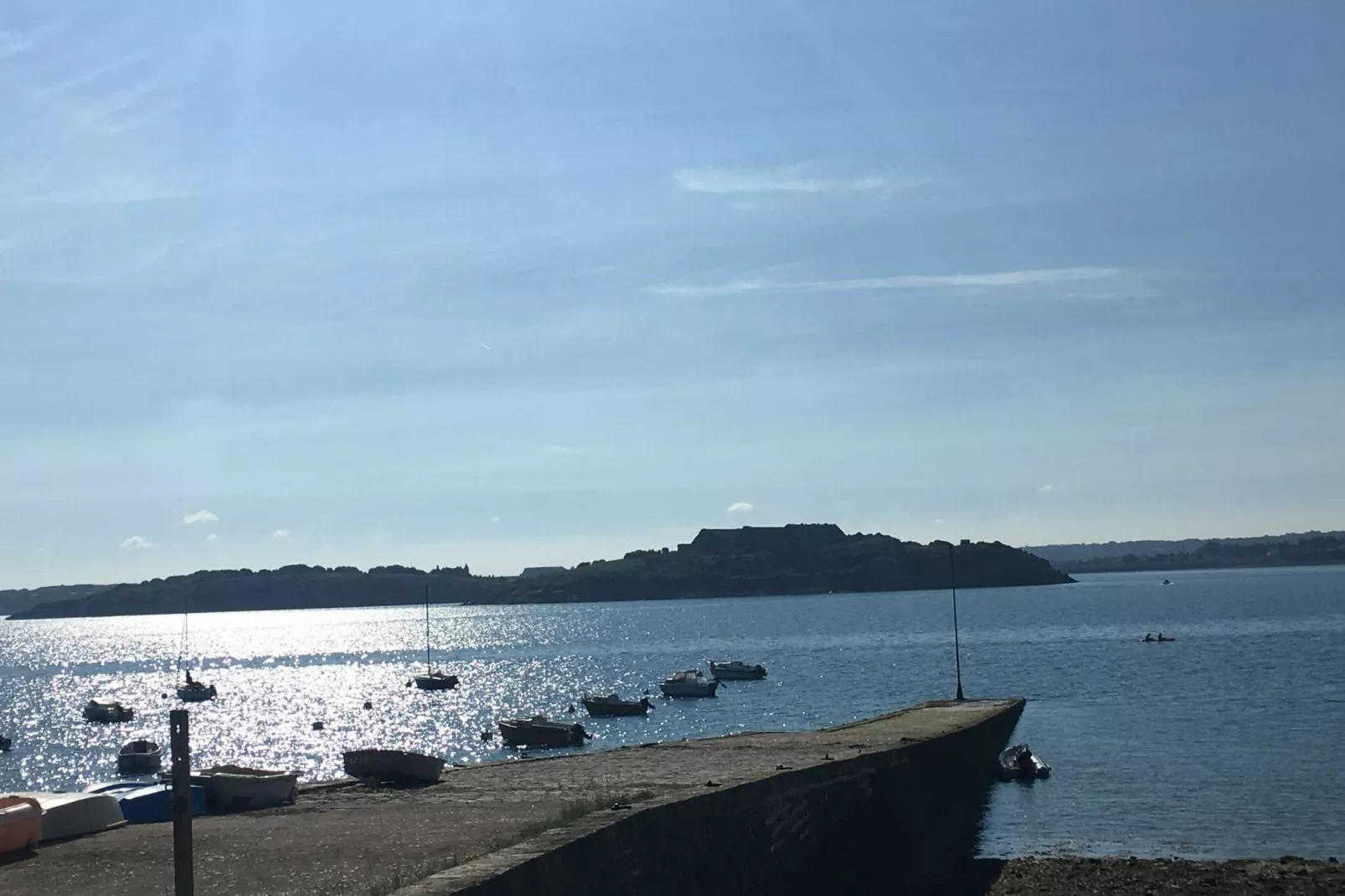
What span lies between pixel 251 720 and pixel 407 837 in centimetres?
8581

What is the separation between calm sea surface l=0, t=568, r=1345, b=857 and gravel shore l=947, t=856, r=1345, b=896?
255cm

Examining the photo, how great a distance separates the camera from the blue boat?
2062cm

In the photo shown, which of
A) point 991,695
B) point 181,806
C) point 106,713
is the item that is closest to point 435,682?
point 106,713

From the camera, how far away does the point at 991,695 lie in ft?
244

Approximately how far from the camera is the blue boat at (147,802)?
2062 centimetres

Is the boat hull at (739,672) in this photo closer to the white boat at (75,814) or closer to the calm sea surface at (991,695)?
the calm sea surface at (991,695)

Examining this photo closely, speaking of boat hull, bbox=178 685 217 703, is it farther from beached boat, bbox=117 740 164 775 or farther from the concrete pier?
the concrete pier

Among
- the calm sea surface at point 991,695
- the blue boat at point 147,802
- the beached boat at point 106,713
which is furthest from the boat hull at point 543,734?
the beached boat at point 106,713

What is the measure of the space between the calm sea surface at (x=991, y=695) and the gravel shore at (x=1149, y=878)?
2.55m

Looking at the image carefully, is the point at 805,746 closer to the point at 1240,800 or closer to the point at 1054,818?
the point at 1054,818

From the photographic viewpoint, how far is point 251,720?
321 ft

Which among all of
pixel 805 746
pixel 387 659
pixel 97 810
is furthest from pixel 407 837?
pixel 387 659

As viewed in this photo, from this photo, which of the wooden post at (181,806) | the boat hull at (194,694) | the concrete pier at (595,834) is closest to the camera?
the wooden post at (181,806)

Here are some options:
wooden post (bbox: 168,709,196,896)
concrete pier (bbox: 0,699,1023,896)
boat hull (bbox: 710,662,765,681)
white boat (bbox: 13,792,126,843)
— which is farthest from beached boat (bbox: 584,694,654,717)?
wooden post (bbox: 168,709,196,896)
